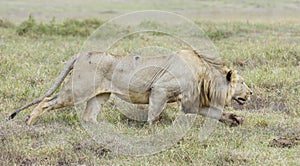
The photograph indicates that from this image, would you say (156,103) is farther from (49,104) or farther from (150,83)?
(49,104)

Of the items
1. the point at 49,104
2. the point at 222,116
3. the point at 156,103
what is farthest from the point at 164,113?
the point at 49,104

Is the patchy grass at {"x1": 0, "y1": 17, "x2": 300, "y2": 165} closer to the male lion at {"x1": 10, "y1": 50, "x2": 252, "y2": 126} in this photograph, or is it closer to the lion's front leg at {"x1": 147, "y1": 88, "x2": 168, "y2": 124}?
the lion's front leg at {"x1": 147, "y1": 88, "x2": 168, "y2": 124}

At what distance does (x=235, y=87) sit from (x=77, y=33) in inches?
343

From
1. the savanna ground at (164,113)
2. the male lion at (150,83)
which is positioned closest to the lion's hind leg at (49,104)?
the male lion at (150,83)

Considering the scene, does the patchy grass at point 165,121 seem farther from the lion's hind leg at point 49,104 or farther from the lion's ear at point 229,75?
the lion's ear at point 229,75

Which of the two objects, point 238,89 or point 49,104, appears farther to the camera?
point 238,89

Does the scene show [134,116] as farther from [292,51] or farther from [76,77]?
[292,51]

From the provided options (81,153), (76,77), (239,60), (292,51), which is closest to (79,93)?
(76,77)

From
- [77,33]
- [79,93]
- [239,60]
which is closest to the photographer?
[79,93]

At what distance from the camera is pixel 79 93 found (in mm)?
7180

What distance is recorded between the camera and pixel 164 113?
762 centimetres

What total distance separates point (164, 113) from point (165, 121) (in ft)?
0.61

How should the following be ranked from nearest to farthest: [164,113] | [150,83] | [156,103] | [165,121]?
[156,103] → [150,83] → [165,121] → [164,113]

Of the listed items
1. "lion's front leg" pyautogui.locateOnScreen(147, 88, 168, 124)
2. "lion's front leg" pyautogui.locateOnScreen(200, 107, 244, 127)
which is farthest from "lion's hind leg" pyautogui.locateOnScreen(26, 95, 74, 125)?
"lion's front leg" pyautogui.locateOnScreen(200, 107, 244, 127)
